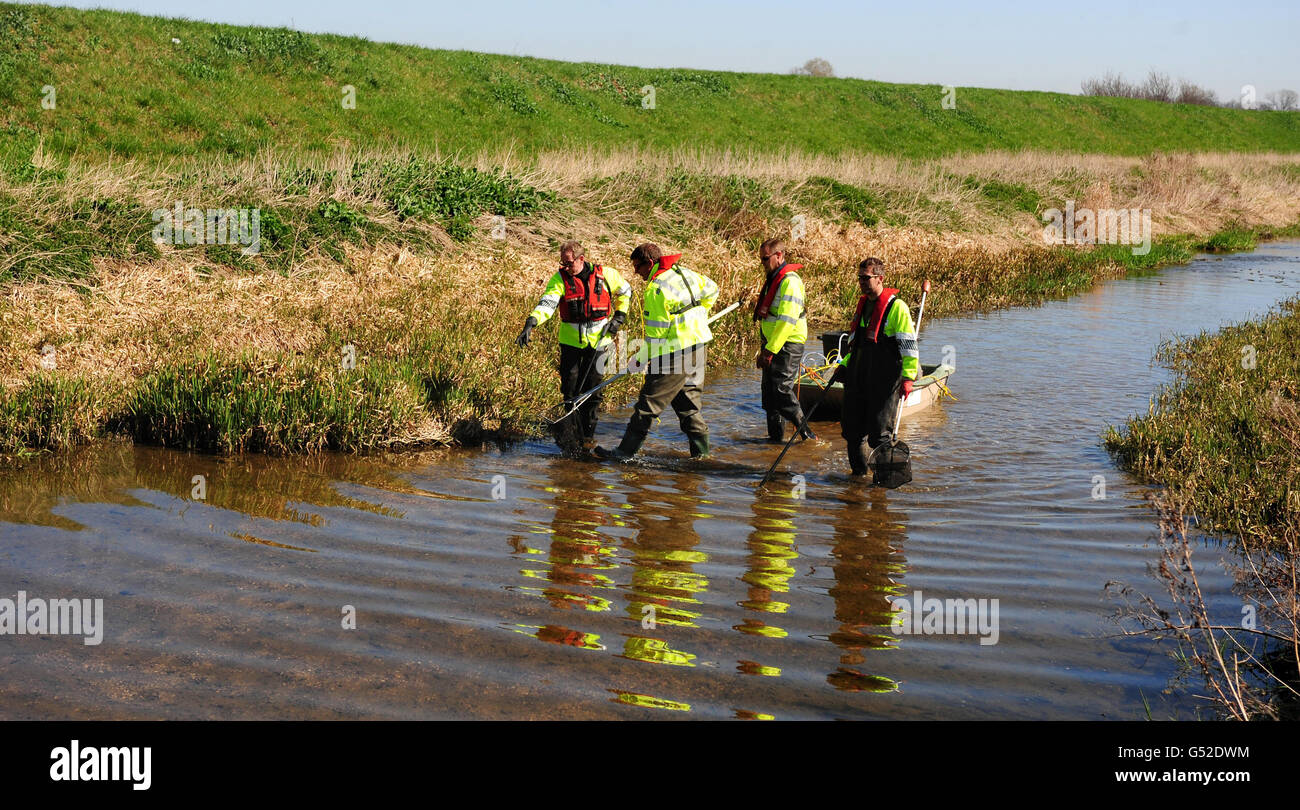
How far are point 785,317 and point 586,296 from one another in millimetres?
1993

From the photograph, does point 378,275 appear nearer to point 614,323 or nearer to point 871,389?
point 614,323

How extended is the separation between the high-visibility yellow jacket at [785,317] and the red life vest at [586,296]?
163cm

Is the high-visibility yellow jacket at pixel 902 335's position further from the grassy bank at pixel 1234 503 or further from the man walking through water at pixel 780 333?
the grassy bank at pixel 1234 503

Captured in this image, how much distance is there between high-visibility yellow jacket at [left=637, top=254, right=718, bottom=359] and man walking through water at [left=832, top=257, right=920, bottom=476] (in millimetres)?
1335

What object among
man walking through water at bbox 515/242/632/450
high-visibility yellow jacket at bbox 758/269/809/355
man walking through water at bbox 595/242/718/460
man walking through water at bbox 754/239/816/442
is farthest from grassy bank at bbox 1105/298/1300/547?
man walking through water at bbox 515/242/632/450

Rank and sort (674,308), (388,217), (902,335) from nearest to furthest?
(902,335)
(674,308)
(388,217)

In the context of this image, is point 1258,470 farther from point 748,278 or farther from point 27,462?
point 748,278

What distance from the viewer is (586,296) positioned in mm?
10375

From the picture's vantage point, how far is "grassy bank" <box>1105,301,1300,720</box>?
210 inches

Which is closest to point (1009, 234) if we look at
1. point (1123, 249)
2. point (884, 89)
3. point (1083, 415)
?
point (1123, 249)

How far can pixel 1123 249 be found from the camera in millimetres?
30531

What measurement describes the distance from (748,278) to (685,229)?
2.57 meters

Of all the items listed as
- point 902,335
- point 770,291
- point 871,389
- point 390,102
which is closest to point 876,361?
point 871,389

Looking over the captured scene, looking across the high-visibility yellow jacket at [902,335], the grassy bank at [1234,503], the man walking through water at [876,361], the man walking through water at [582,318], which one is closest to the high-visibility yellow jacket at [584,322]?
the man walking through water at [582,318]
